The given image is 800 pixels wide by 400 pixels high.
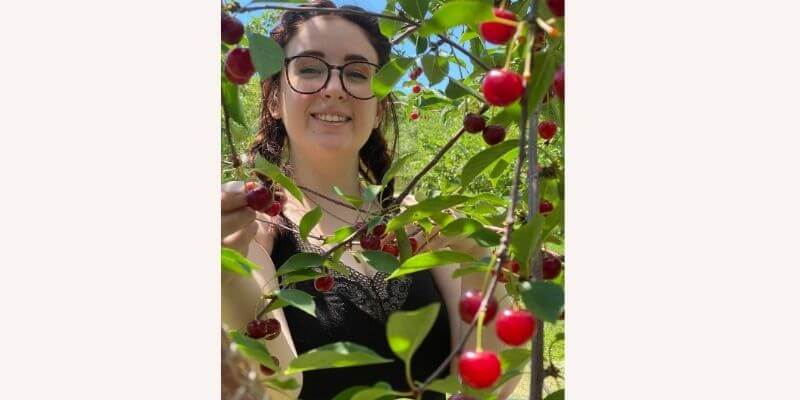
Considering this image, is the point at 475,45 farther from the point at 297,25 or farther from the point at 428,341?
the point at 428,341

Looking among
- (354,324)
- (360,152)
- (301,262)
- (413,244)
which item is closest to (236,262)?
(301,262)

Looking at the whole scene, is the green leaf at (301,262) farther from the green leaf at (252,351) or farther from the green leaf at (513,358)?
→ the green leaf at (513,358)

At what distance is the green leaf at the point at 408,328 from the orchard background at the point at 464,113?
79mm

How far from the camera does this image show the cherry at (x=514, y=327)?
0.39 metres

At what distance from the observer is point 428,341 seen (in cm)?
118

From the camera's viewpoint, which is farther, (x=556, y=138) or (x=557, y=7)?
(x=556, y=138)

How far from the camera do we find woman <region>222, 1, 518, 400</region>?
1023 millimetres

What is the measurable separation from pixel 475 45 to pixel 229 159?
0.47m

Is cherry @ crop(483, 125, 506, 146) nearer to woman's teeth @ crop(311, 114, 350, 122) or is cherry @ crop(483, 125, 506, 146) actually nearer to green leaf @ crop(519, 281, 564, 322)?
green leaf @ crop(519, 281, 564, 322)

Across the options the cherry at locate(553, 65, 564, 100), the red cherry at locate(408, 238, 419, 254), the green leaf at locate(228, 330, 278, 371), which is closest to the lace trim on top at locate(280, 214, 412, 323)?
the red cherry at locate(408, 238, 419, 254)

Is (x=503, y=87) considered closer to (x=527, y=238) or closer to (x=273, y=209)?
(x=527, y=238)

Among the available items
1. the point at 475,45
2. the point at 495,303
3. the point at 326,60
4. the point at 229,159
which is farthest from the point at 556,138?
the point at 495,303

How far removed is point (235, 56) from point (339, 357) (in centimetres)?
26

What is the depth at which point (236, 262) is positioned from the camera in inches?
21.3
